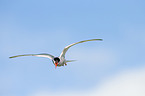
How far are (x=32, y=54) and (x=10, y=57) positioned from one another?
315 cm

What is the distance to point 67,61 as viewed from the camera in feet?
132

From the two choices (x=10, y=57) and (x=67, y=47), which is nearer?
(x=67, y=47)

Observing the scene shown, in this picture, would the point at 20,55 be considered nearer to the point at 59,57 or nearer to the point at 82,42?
the point at 59,57

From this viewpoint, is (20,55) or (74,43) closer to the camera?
(74,43)

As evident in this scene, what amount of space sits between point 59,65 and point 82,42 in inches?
177

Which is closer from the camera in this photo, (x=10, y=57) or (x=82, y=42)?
(x=82, y=42)

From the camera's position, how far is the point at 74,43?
1491 inches

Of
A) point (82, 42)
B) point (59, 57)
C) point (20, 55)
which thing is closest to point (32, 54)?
point (20, 55)

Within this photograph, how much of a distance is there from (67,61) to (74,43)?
11.5 ft

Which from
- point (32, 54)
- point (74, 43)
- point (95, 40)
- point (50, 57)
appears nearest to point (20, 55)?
point (32, 54)

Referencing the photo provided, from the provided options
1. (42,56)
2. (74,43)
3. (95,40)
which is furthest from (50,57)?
(95,40)

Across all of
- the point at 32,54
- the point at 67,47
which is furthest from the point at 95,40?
the point at 32,54

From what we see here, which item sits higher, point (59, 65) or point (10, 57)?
point (10, 57)

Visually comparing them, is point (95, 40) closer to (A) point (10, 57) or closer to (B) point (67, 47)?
(B) point (67, 47)
